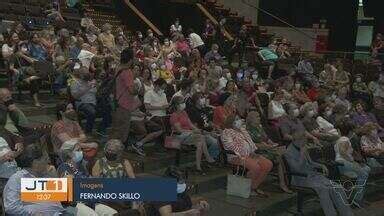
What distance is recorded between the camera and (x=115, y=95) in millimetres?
7859

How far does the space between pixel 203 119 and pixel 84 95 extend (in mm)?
1926

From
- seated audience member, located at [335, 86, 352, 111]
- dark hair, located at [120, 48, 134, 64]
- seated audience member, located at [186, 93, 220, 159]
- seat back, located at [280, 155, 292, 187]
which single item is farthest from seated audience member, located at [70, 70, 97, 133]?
seated audience member, located at [335, 86, 352, 111]

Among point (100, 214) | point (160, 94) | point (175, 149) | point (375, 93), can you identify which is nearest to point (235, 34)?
point (375, 93)

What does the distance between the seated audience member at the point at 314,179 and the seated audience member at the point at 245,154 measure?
1.21ft

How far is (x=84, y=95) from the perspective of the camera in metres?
8.61

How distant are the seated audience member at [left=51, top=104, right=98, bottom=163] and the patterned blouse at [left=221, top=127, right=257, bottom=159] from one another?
2.12 metres

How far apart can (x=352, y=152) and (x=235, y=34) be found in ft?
32.2

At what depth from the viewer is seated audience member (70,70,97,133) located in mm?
8531

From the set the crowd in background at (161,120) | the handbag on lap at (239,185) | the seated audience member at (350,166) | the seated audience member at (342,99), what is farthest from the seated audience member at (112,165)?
the seated audience member at (342,99)

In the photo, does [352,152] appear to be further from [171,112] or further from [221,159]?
[171,112]

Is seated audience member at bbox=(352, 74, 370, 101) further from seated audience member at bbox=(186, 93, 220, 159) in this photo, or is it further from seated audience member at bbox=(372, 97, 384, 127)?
seated audience member at bbox=(186, 93, 220, 159)

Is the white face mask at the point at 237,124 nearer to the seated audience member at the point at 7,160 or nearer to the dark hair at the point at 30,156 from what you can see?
the seated audience member at the point at 7,160

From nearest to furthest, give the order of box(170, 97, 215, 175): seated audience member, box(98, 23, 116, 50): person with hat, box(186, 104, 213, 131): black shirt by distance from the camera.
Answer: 1. box(170, 97, 215, 175): seated audience member
2. box(186, 104, 213, 131): black shirt
3. box(98, 23, 116, 50): person with hat

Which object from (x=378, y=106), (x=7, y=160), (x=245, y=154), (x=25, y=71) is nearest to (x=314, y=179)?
(x=245, y=154)
